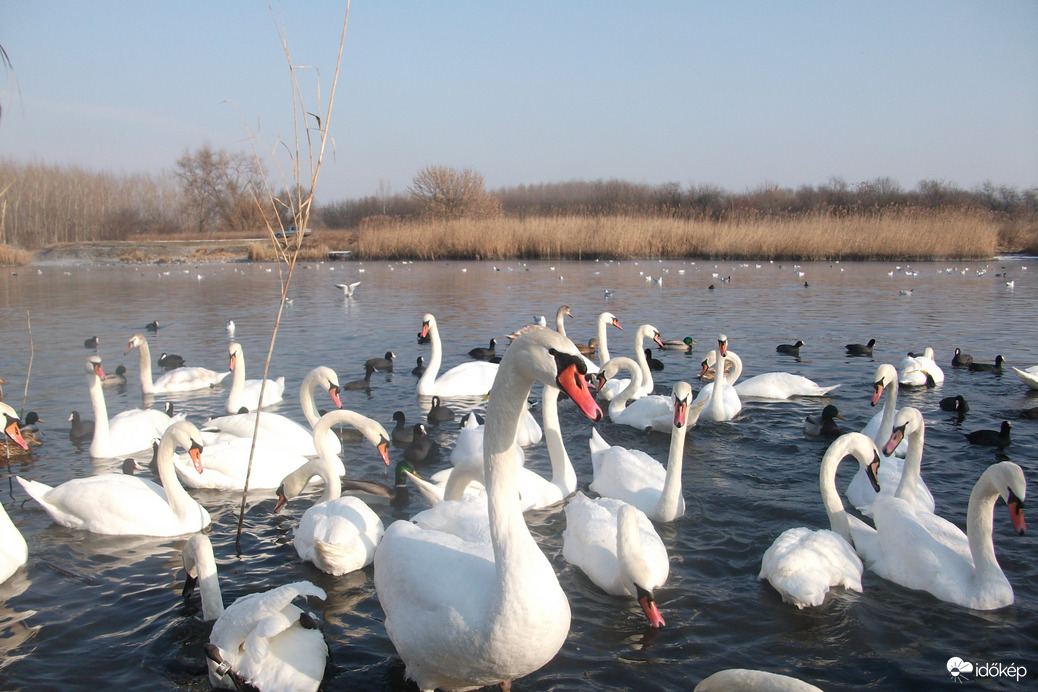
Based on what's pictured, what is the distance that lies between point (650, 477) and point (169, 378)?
7.10m

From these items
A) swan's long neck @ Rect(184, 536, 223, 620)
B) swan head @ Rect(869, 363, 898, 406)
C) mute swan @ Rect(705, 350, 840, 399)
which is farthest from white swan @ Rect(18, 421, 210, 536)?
mute swan @ Rect(705, 350, 840, 399)

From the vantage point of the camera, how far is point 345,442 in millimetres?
7395

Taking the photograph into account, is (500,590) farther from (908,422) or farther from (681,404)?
(908,422)

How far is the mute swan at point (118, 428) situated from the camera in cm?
678

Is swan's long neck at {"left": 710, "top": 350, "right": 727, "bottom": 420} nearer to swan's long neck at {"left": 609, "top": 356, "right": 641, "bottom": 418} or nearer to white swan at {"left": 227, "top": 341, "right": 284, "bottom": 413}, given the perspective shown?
swan's long neck at {"left": 609, "top": 356, "right": 641, "bottom": 418}

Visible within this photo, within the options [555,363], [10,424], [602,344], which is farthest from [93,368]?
[555,363]

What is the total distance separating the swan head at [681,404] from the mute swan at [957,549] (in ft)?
4.91

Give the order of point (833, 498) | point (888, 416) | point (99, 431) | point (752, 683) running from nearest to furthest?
point (752, 683), point (833, 498), point (888, 416), point (99, 431)

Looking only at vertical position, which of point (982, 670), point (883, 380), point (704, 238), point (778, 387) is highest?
point (704, 238)

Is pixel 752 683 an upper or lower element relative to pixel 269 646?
upper

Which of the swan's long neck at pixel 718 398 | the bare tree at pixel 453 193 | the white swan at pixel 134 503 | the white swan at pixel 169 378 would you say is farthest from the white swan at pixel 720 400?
the bare tree at pixel 453 193

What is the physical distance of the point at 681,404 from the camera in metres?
5.35

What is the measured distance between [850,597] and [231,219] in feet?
201

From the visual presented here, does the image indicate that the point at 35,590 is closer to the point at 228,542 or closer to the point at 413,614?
the point at 228,542
